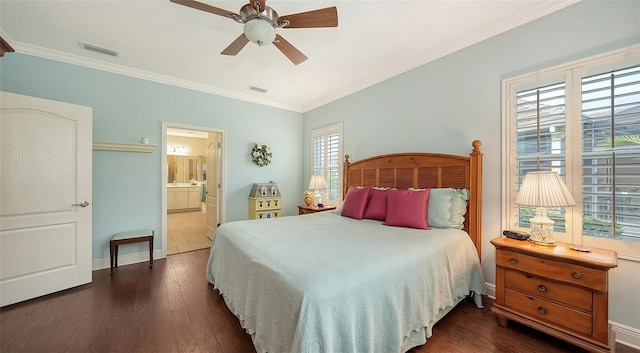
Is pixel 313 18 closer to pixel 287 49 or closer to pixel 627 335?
→ pixel 287 49

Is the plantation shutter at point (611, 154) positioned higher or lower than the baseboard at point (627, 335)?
higher

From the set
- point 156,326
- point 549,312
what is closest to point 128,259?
point 156,326

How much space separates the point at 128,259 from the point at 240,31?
3.58 m

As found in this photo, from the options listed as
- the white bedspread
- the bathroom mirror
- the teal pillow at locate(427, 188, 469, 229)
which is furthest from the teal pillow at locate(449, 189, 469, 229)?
the bathroom mirror

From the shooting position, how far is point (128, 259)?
3391 mm

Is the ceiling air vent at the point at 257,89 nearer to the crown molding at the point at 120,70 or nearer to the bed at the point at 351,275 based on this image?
the crown molding at the point at 120,70

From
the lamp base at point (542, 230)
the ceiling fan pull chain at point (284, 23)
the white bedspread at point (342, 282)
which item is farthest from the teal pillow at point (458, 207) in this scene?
the ceiling fan pull chain at point (284, 23)

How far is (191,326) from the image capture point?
1.96 metres

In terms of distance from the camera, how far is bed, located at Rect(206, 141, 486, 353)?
1180 millimetres

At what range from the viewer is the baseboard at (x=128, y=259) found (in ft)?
10.4

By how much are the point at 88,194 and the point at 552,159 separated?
16.4 feet

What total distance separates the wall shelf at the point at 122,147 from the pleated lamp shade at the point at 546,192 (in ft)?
15.0

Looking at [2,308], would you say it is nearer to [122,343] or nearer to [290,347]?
[122,343]

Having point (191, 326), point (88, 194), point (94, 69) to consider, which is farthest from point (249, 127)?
point (191, 326)
